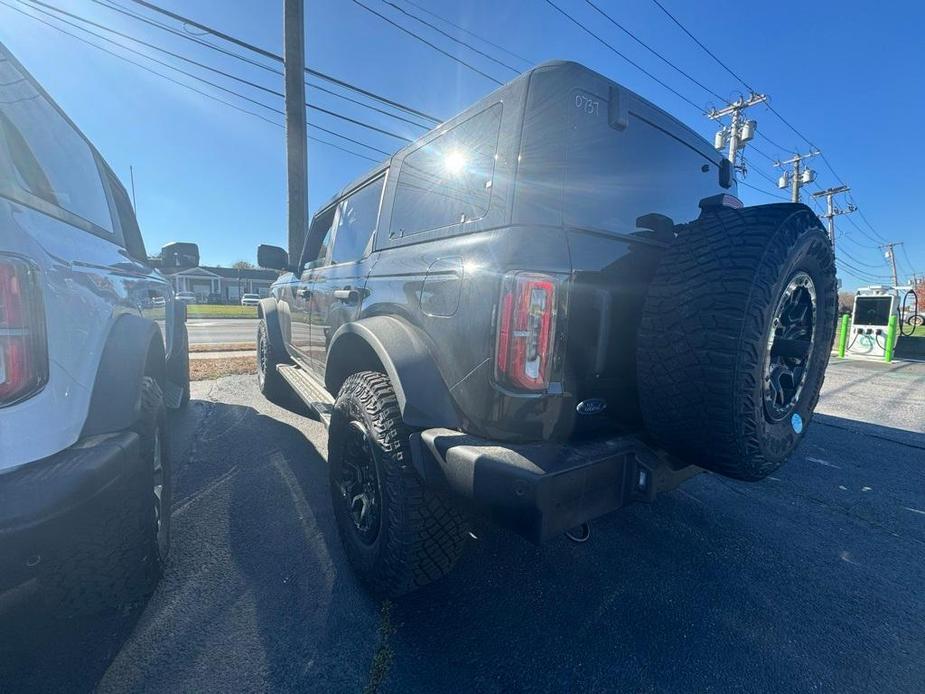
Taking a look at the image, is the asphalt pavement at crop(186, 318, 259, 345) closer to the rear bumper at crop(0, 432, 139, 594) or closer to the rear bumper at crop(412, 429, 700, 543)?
the rear bumper at crop(0, 432, 139, 594)

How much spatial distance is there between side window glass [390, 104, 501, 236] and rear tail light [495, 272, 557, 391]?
1.38 ft

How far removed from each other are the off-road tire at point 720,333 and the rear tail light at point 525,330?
41cm

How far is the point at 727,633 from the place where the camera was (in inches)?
69.9

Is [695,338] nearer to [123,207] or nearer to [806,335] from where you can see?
[806,335]

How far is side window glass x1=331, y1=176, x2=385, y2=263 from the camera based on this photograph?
2.74m

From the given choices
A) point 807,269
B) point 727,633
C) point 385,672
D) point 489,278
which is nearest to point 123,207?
point 489,278

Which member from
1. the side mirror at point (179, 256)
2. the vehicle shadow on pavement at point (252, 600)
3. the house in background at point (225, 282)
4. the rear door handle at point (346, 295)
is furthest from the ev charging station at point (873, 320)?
the house in background at point (225, 282)

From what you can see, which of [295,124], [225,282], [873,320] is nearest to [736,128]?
[873,320]

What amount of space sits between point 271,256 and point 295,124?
616cm

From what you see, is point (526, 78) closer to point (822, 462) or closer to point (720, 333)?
point (720, 333)

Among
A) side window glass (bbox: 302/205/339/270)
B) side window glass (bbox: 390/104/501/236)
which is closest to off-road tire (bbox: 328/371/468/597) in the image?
side window glass (bbox: 390/104/501/236)

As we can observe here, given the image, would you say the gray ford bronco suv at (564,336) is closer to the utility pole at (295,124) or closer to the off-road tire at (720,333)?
the off-road tire at (720,333)

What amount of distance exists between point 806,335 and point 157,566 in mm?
3069

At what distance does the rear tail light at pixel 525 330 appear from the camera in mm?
→ 1401
